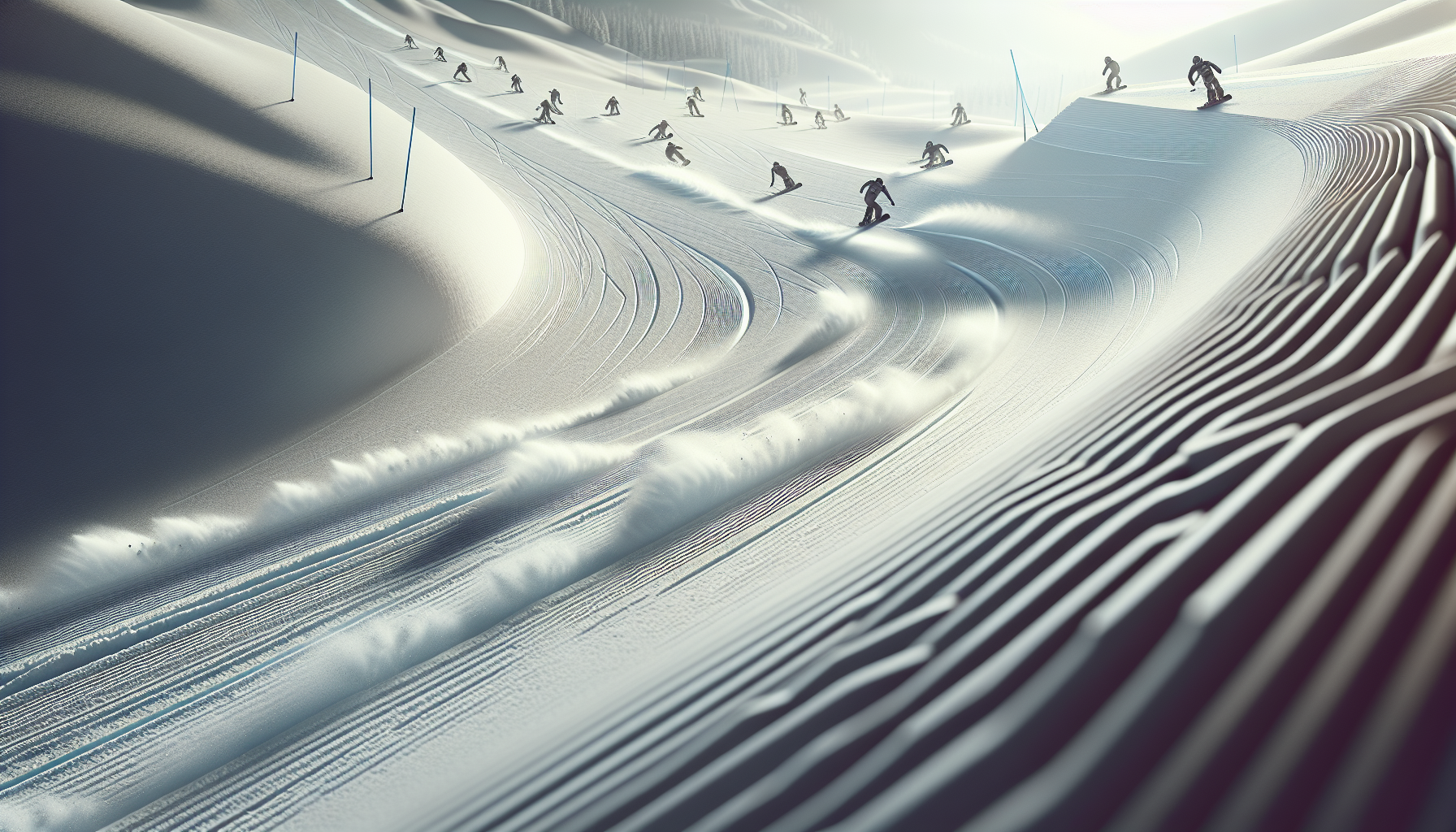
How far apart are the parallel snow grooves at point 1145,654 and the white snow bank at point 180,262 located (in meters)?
4.85

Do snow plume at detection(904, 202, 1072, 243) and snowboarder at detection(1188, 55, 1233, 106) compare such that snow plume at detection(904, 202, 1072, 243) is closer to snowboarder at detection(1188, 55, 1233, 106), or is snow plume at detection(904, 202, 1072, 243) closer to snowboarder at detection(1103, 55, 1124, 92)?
snowboarder at detection(1188, 55, 1233, 106)

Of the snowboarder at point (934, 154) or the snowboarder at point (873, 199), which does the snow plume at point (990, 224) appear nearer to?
the snowboarder at point (873, 199)

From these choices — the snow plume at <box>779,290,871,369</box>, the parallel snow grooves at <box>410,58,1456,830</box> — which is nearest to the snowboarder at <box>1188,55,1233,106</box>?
the snow plume at <box>779,290,871,369</box>

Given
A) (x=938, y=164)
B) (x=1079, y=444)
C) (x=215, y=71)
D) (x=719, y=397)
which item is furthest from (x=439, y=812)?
(x=938, y=164)

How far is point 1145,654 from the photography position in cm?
151

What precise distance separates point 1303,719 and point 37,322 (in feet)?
24.9

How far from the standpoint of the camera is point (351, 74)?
68.7 ft

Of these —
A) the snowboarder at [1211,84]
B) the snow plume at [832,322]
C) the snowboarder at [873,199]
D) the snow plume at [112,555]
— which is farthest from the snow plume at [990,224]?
the snow plume at [112,555]

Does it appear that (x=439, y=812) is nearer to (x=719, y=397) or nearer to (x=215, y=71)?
(x=719, y=397)

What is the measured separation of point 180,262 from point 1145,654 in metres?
7.44

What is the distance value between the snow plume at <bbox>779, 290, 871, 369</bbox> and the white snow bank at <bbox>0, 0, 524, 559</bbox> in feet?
10.2

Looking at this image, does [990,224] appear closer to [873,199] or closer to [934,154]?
[873,199]

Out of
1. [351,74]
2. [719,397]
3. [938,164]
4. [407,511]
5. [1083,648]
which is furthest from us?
[351,74]

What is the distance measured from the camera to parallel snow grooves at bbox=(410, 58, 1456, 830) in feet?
3.95
